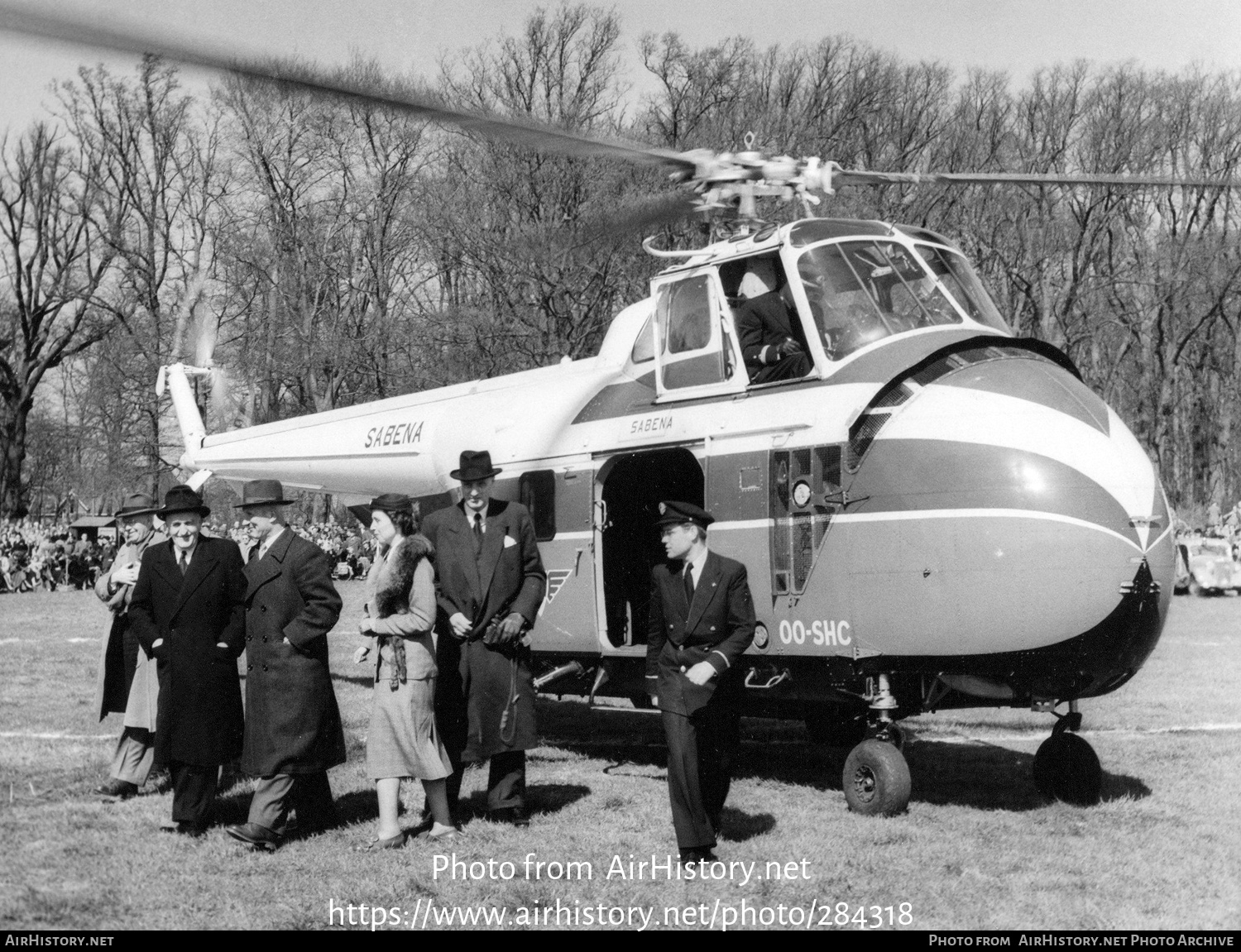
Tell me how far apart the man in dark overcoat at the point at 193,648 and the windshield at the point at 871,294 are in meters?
3.81

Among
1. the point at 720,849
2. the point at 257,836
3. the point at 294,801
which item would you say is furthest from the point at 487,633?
the point at 720,849

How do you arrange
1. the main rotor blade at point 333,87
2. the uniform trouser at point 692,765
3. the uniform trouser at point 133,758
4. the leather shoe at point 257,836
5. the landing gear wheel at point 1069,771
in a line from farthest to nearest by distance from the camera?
the uniform trouser at point 133,758 < the landing gear wheel at point 1069,771 < the leather shoe at point 257,836 < the uniform trouser at point 692,765 < the main rotor blade at point 333,87

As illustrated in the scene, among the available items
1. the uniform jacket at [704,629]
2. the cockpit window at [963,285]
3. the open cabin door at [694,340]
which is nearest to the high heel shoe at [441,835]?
the uniform jacket at [704,629]

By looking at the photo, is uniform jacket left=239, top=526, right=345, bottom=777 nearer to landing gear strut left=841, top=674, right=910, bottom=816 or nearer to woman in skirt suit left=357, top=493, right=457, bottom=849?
woman in skirt suit left=357, top=493, right=457, bottom=849

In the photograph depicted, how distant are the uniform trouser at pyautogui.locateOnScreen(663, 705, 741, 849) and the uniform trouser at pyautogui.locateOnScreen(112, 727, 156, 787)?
357 cm

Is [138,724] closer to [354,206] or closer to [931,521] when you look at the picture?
[931,521]

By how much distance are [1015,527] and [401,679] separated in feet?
11.1

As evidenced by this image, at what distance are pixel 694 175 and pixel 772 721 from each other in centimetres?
558

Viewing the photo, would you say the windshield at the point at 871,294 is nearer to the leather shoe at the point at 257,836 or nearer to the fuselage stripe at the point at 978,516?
the fuselage stripe at the point at 978,516

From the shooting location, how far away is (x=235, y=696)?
6.93 metres

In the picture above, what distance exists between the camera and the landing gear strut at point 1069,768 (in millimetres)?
7805

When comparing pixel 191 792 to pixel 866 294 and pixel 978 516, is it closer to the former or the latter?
pixel 978 516

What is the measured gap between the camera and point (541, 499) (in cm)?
954

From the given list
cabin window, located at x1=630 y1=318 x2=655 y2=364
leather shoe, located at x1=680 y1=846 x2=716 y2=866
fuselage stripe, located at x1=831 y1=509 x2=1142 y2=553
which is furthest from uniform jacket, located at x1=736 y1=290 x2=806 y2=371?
leather shoe, located at x1=680 y1=846 x2=716 y2=866
